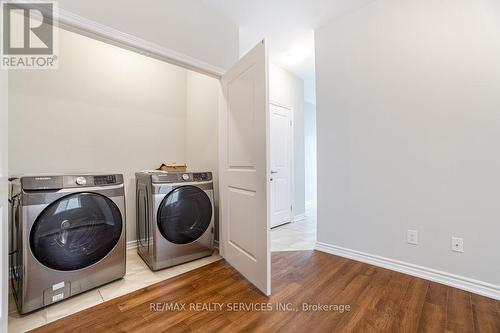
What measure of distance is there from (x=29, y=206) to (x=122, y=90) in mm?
1725

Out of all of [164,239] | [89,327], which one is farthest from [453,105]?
[89,327]

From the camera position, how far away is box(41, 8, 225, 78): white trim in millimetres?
1517

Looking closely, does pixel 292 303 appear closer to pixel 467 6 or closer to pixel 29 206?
pixel 29 206

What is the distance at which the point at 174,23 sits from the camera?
206 cm

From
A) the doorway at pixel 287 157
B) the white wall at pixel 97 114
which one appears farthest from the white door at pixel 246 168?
the doorway at pixel 287 157

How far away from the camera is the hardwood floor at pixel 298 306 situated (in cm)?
142

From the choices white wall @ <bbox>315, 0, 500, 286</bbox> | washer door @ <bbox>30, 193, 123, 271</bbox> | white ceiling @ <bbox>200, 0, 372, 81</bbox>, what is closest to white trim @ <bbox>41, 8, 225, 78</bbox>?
white ceiling @ <bbox>200, 0, 372, 81</bbox>

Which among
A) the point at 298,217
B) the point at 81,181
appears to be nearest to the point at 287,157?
the point at 298,217

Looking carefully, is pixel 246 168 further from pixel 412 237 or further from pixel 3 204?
pixel 412 237

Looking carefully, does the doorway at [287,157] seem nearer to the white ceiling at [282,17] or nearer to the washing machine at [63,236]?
the white ceiling at [282,17]

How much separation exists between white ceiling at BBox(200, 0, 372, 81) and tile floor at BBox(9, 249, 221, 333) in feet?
7.41

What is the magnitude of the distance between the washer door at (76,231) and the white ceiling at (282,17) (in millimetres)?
1957

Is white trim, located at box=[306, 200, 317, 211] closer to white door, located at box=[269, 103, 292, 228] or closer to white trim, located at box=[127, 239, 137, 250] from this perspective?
white door, located at box=[269, 103, 292, 228]

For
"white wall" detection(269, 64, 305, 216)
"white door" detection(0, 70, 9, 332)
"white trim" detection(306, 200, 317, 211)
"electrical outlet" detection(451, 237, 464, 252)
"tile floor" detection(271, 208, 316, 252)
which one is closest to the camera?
"white door" detection(0, 70, 9, 332)
